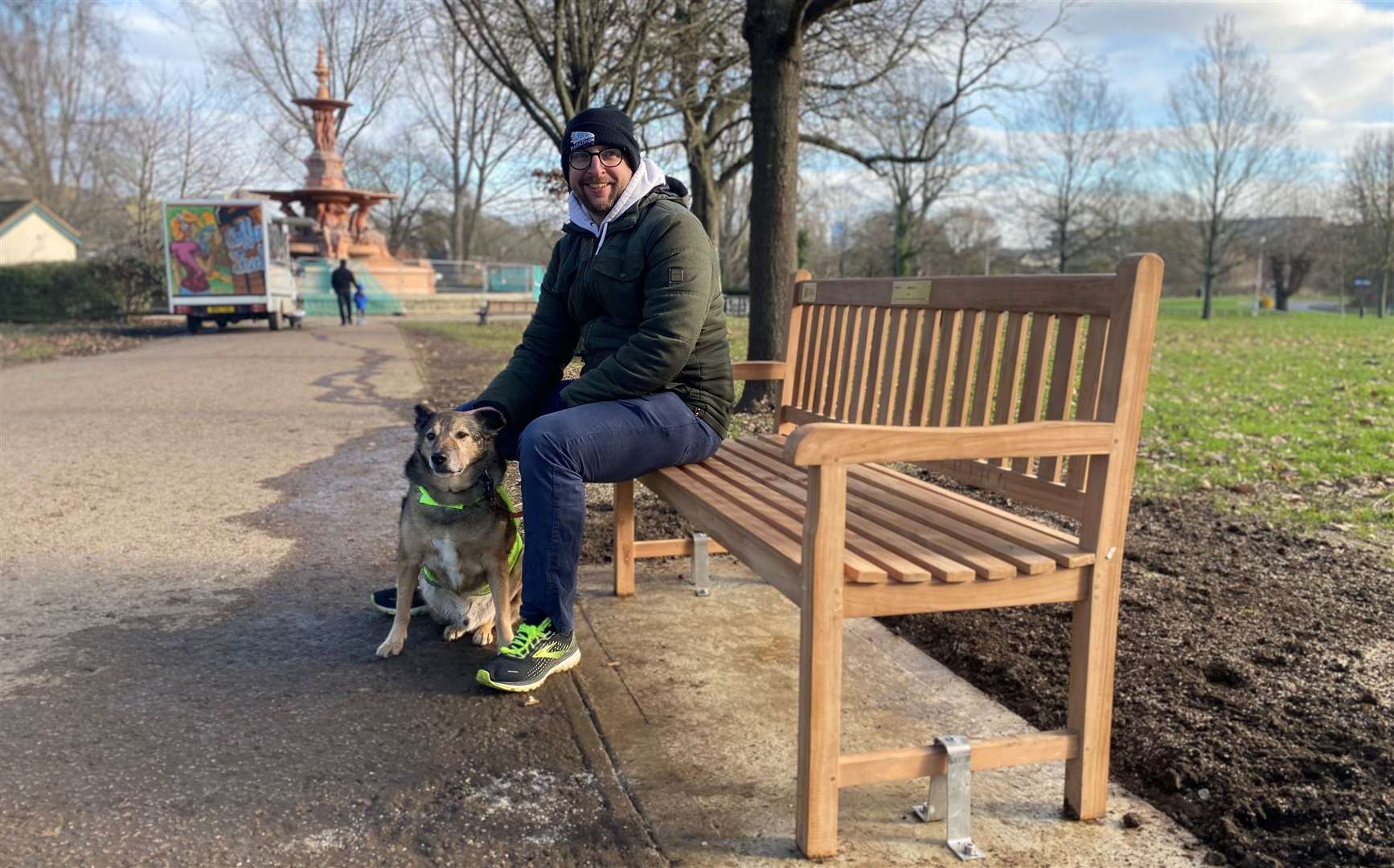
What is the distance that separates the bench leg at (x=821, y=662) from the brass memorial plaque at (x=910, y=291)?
51.7 inches

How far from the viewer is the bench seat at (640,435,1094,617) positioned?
7.50 ft

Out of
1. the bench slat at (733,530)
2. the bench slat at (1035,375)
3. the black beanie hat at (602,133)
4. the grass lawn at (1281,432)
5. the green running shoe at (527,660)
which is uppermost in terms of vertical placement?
the black beanie hat at (602,133)

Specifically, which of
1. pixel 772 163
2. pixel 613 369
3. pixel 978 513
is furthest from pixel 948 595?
pixel 772 163

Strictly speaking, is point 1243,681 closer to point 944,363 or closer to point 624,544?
point 944,363

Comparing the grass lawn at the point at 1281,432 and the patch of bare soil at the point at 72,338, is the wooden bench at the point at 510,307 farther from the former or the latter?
the grass lawn at the point at 1281,432

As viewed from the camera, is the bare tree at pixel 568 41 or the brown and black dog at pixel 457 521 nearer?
the brown and black dog at pixel 457 521

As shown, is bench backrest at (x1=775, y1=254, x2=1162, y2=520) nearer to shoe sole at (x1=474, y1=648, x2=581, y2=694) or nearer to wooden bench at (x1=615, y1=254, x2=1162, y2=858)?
wooden bench at (x1=615, y1=254, x2=1162, y2=858)

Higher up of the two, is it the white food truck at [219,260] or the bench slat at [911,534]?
the white food truck at [219,260]

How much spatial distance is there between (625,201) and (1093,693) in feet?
6.85

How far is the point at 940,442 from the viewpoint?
2.28 meters

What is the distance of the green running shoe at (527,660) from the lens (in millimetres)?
3117

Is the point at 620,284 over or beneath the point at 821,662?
over

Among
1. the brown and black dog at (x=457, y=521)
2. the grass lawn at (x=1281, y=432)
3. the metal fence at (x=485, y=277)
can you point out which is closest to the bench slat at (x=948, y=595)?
the brown and black dog at (x=457, y=521)

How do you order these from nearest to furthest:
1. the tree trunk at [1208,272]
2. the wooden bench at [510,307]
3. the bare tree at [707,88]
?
the bare tree at [707,88] < the wooden bench at [510,307] < the tree trunk at [1208,272]
